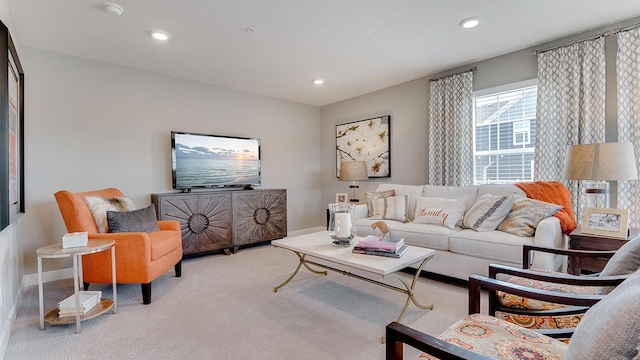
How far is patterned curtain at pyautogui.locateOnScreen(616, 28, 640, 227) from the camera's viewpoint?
8.75ft

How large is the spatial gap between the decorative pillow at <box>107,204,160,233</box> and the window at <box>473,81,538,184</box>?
384 cm

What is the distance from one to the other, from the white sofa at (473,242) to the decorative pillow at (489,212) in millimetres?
82

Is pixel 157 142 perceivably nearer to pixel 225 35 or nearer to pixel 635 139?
pixel 225 35

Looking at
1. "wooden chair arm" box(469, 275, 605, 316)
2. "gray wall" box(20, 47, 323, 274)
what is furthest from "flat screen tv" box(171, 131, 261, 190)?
"wooden chair arm" box(469, 275, 605, 316)

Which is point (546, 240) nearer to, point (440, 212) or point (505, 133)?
point (440, 212)

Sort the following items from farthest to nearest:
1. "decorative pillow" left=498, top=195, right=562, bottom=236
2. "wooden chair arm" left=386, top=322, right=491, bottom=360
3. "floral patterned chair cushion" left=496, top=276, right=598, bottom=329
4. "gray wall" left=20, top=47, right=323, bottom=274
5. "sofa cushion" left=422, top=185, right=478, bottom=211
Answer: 1. "sofa cushion" left=422, top=185, right=478, bottom=211
2. "gray wall" left=20, top=47, right=323, bottom=274
3. "decorative pillow" left=498, top=195, right=562, bottom=236
4. "floral patterned chair cushion" left=496, top=276, right=598, bottom=329
5. "wooden chair arm" left=386, top=322, right=491, bottom=360

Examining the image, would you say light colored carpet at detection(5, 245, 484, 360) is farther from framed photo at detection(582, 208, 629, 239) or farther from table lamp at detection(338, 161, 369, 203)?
table lamp at detection(338, 161, 369, 203)

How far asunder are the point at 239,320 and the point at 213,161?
103 inches

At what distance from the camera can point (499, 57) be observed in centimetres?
353

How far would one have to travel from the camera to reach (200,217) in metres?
3.84

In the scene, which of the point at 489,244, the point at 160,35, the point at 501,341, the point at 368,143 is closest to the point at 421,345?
the point at 501,341

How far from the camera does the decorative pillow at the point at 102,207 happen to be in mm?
2697

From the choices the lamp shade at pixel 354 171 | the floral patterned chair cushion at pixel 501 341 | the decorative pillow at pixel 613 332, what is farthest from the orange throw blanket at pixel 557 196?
the decorative pillow at pixel 613 332

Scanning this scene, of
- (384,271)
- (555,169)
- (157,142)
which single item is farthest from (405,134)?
(157,142)
